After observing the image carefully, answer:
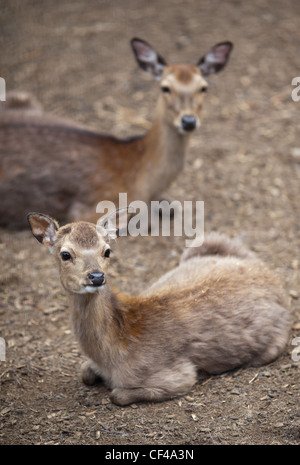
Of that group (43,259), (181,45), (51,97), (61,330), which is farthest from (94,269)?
(181,45)

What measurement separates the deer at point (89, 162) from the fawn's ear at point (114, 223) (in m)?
2.23

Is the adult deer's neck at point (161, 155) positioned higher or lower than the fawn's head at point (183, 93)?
lower

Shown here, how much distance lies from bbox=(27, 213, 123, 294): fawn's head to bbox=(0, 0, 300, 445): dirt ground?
1.07 metres

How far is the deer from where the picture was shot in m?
8.04

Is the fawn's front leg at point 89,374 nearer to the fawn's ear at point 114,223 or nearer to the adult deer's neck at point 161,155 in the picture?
the fawn's ear at point 114,223

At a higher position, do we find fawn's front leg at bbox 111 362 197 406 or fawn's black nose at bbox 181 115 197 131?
fawn's black nose at bbox 181 115 197 131

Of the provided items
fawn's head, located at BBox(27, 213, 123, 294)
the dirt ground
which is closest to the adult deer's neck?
the dirt ground

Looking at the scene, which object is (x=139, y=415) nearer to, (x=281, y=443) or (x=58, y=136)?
(x=281, y=443)

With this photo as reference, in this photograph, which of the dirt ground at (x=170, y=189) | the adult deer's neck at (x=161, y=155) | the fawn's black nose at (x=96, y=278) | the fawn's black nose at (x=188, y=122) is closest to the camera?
the fawn's black nose at (x=96, y=278)

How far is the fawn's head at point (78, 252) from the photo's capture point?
510cm

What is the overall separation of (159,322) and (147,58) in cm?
395

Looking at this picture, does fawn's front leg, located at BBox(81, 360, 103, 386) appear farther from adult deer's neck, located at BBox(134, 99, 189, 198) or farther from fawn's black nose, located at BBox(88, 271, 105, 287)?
adult deer's neck, located at BBox(134, 99, 189, 198)

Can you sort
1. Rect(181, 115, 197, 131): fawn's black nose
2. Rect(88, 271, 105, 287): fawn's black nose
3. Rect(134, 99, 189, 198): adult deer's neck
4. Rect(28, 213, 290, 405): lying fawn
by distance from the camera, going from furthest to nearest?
Rect(134, 99, 189, 198): adult deer's neck < Rect(181, 115, 197, 131): fawn's black nose < Rect(28, 213, 290, 405): lying fawn < Rect(88, 271, 105, 287): fawn's black nose

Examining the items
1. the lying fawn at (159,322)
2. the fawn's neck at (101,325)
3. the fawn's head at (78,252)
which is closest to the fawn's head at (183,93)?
the lying fawn at (159,322)
